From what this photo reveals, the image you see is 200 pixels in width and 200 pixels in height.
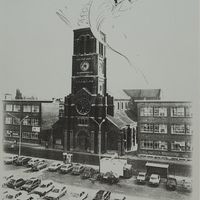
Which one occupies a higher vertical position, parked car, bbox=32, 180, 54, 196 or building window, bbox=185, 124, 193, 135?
building window, bbox=185, 124, 193, 135

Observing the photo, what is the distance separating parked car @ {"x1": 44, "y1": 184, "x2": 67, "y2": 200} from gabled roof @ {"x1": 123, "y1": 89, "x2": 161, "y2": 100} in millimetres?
1722

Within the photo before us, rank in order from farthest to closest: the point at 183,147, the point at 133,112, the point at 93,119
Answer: the point at 93,119
the point at 133,112
the point at 183,147

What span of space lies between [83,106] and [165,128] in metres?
1.30

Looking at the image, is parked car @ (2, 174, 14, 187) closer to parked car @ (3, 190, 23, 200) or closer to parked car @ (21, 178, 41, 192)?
parked car @ (3, 190, 23, 200)

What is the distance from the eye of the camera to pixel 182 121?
13.3 ft

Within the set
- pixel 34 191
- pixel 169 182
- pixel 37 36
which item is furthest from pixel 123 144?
pixel 37 36

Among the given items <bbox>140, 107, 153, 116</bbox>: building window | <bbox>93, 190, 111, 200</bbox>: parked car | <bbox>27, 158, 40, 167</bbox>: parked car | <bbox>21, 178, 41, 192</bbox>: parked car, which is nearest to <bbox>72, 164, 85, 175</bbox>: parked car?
<bbox>93, 190, 111, 200</bbox>: parked car

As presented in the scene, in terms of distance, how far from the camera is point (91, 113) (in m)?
4.72

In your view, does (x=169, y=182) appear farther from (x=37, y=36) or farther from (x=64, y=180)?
(x=37, y=36)

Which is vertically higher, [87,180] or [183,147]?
[183,147]

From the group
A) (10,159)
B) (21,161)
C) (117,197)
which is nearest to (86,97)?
(117,197)

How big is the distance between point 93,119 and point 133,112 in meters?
0.67

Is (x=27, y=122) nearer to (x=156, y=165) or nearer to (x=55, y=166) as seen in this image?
(x=55, y=166)

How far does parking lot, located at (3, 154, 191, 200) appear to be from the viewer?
405cm
